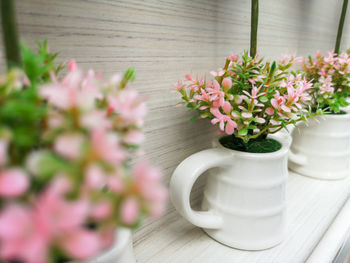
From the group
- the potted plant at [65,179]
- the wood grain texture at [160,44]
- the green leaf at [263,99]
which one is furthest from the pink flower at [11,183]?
the green leaf at [263,99]

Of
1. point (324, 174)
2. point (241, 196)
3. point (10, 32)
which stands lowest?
point (324, 174)

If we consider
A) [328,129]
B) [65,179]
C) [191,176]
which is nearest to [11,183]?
[65,179]

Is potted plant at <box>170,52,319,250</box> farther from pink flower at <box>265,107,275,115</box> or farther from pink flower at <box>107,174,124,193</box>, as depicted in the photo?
pink flower at <box>107,174,124,193</box>

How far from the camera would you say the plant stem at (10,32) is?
0.54 feet

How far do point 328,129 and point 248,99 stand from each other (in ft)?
1.08

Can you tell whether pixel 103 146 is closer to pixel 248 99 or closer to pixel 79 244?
pixel 79 244

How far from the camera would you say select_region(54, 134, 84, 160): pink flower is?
0.12 metres

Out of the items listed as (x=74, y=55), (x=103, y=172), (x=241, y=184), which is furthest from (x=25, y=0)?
(x=241, y=184)

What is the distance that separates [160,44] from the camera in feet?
1.21

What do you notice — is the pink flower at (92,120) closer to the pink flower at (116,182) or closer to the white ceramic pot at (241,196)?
the pink flower at (116,182)

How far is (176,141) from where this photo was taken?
1.40ft

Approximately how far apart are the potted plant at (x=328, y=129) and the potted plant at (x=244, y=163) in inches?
9.4

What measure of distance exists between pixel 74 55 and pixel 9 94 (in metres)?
0.15

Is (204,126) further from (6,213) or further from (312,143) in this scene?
(6,213)
